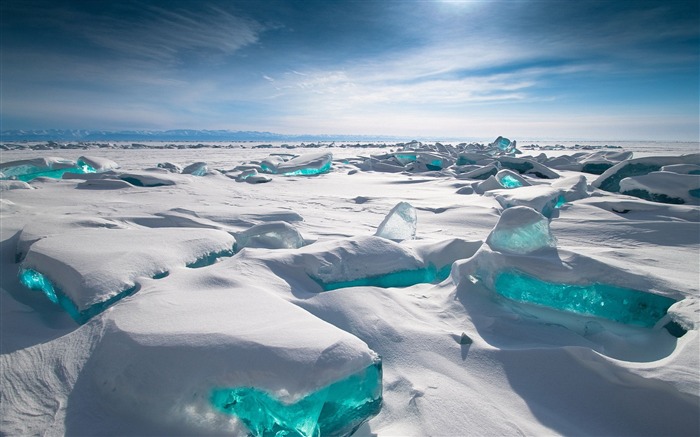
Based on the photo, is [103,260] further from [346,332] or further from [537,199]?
[537,199]

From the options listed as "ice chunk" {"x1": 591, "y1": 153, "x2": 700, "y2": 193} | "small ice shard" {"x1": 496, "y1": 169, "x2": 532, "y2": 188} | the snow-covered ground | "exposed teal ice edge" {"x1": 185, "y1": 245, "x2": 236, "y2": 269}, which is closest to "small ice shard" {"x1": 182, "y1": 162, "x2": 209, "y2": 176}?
the snow-covered ground

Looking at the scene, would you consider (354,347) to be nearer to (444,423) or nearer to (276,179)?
(444,423)

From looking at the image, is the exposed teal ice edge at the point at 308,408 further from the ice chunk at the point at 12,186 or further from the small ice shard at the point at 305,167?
the small ice shard at the point at 305,167

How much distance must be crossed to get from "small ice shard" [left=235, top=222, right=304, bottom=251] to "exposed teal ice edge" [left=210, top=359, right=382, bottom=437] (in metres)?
1.35

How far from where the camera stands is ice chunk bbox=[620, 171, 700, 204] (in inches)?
138

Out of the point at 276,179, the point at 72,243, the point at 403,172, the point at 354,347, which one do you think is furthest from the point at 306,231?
the point at 403,172

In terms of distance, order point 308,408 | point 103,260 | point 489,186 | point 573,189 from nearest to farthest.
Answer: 1. point 308,408
2. point 103,260
3. point 573,189
4. point 489,186

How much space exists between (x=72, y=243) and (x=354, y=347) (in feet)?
5.26

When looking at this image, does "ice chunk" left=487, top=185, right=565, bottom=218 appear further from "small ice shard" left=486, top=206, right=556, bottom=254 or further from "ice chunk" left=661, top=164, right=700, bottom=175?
"ice chunk" left=661, top=164, right=700, bottom=175

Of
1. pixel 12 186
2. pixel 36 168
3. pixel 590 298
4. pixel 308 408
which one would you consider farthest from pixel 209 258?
pixel 36 168

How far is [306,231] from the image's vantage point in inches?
111

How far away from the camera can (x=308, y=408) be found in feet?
2.90

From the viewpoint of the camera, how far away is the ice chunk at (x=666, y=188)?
3518mm

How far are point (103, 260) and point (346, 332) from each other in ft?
3.77
